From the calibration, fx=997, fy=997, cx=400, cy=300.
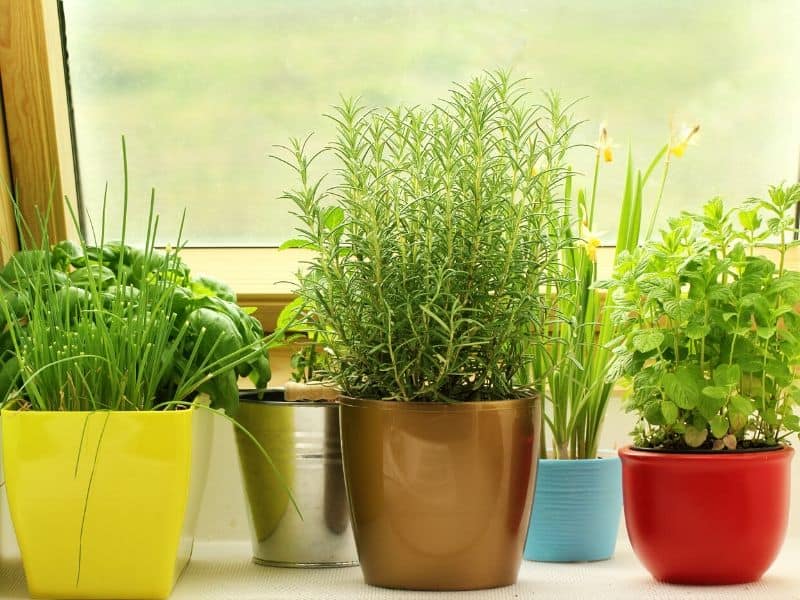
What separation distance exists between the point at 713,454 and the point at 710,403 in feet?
0.15

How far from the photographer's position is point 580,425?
1124 millimetres

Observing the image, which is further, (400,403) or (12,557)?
(12,557)

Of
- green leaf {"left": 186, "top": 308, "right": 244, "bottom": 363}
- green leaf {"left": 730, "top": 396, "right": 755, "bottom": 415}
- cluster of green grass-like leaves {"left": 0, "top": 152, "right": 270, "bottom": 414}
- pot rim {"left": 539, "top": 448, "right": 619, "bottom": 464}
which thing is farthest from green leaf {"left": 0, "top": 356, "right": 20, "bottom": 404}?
green leaf {"left": 730, "top": 396, "right": 755, "bottom": 415}

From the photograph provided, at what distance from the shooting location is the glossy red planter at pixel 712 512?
893 mm

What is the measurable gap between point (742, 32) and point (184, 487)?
100 cm

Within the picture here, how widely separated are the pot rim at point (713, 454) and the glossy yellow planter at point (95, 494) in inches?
16.4

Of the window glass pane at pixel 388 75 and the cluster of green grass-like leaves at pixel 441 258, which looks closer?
the cluster of green grass-like leaves at pixel 441 258

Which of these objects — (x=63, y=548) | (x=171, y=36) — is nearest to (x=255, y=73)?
(x=171, y=36)

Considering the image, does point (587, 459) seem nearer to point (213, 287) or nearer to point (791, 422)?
point (791, 422)

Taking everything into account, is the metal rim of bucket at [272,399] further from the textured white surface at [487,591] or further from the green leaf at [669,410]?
the green leaf at [669,410]

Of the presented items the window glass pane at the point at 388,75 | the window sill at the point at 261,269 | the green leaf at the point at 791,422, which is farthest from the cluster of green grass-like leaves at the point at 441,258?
the window glass pane at the point at 388,75

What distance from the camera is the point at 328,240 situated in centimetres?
92

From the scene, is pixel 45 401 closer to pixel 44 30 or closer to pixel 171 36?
pixel 44 30

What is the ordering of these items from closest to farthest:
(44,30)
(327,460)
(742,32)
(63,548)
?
(63,548), (327,460), (44,30), (742,32)
